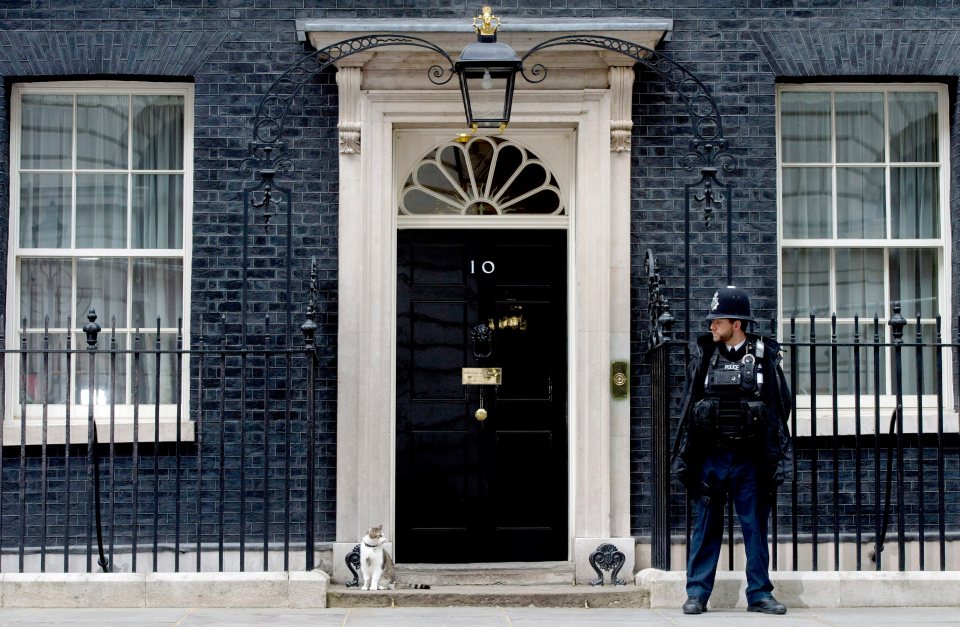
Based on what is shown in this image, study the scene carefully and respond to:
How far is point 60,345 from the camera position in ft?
32.2

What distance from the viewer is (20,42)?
9.65 m

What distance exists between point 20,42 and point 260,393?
2942 mm

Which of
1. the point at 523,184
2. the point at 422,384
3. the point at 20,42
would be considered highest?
the point at 20,42

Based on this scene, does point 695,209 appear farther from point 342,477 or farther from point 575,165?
point 342,477

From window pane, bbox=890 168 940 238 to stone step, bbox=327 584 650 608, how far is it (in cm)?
344

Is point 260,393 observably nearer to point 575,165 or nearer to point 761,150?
point 575,165

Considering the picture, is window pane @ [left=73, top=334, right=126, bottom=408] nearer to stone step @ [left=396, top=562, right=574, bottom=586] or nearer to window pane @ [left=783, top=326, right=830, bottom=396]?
stone step @ [left=396, top=562, right=574, bottom=586]

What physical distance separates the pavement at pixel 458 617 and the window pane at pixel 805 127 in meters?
3.39

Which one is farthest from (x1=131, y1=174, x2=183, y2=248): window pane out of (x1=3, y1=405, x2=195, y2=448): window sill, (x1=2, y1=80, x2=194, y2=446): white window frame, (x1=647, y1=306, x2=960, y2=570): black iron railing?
(x1=647, y1=306, x2=960, y2=570): black iron railing

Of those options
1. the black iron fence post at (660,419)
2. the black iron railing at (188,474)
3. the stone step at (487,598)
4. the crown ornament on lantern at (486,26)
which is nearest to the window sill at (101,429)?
the black iron railing at (188,474)

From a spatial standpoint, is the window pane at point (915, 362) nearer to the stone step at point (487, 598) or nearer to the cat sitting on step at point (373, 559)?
the stone step at point (487, 598)

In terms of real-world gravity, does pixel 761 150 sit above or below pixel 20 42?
below

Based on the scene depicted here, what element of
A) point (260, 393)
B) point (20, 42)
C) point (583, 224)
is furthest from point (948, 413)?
point (20, 42)

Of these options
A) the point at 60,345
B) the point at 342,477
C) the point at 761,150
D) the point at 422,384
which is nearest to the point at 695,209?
the point at 761,150
